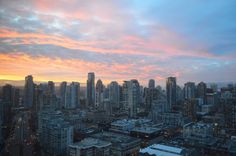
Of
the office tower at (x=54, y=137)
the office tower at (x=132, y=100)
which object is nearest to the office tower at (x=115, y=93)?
the office tower at (x=132, y=100)

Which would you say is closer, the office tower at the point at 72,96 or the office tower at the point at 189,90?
the office tower at the point at 72,96

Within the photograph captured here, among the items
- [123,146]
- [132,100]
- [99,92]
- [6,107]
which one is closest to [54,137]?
[123,146]

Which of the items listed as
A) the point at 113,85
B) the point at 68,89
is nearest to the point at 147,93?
the point at 113,85

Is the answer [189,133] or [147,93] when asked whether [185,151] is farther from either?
[147,93]

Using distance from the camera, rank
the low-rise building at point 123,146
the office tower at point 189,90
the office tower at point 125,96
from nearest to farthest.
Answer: the low-rise building at point 123,146 → the office tower at point 125,96 → the office tower at point 189,90

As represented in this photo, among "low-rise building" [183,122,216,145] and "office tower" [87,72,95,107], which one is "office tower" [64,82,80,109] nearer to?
"office tower" [87,72,95,107]

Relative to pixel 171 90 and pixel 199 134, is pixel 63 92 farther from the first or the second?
pixel 199 134

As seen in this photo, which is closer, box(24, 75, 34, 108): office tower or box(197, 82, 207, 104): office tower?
box(24, 75, 34, 108): office tower

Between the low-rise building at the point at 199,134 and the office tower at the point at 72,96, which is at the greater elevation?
the office tower at the point at 72,96

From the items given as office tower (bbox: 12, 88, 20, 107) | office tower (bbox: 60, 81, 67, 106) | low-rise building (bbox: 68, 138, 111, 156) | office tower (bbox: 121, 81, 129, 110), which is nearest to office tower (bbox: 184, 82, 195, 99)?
office tower (bbox: 121, 81, 129, 110)

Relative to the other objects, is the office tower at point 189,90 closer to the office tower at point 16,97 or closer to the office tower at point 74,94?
the office tower at point 74,94

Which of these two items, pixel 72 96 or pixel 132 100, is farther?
pixel 72 96
